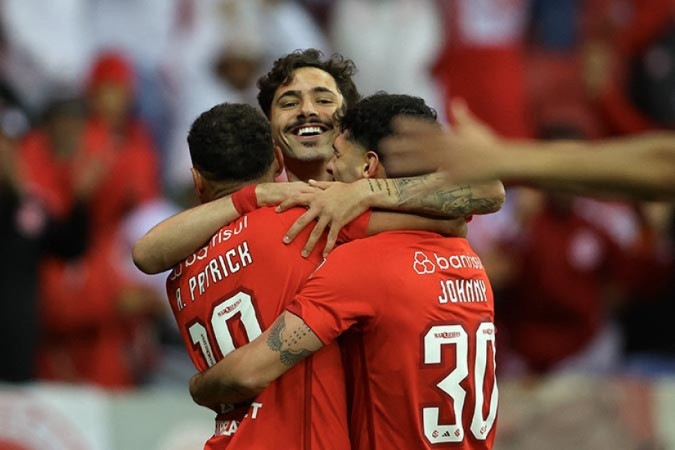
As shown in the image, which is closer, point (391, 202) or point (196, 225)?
point (391, 202)

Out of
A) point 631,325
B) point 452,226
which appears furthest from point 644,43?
point 452,226

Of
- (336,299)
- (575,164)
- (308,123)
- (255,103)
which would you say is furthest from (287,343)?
(255,103)

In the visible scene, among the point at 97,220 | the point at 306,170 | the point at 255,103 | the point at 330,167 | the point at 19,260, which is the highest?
the point at 255,103

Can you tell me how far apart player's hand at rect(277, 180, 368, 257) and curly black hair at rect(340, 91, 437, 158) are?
21 cm

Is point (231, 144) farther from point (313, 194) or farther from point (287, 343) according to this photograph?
point (287, 343)

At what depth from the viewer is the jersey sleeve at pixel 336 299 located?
477 cm

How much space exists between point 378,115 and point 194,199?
5.37 m

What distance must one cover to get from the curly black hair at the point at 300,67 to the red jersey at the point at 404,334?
0.99m

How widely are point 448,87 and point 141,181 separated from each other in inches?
109

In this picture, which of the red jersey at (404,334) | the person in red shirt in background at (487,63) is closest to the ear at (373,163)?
the red jersey at (404,334)

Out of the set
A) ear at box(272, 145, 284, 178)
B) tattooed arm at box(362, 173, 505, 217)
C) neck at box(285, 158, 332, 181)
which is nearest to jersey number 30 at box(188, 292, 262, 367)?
tattooed arm at box(362, 173, 505, 217)

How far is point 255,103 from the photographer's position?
11.0 m

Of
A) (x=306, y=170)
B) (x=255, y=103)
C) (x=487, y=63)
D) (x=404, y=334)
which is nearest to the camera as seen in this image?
(x=404, y=334)

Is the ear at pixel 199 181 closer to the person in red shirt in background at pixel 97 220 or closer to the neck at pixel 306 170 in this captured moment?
the neck at pixel 306 170
